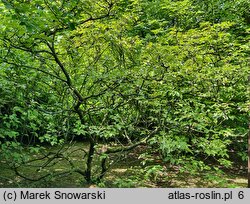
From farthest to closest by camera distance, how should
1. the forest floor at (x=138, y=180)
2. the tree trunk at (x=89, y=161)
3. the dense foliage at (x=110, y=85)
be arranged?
the forest floor at (x=138, y=180) → the tree trunk at (x=89, y=161) → the dense foliage at (x=110, y=85)

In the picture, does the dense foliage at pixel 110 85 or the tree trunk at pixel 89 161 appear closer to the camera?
the dense foliage at pixel 110 85

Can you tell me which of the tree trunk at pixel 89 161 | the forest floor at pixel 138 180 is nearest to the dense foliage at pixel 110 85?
the tree trunk at pixel 89 161

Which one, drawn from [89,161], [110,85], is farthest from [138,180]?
[110,85]

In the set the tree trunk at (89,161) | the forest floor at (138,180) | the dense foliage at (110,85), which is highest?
the dense foliage at (110,85)

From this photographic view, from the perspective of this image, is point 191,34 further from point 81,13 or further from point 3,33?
point 3,33

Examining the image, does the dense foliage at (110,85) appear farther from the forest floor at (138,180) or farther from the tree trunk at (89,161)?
the forest floor at (138,180)

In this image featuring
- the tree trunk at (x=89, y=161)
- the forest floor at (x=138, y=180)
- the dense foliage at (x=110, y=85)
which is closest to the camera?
the dense foliage at (x=110, y=85)

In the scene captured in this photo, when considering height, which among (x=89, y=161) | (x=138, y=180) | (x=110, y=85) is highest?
(x=110, y=85)

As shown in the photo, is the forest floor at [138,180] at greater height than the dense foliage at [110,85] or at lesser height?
lesser

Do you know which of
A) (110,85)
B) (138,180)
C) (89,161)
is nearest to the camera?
(110,85)

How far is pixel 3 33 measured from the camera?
3.28 meters

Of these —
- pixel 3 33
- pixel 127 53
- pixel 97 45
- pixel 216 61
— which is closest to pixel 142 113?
pixel 127 53

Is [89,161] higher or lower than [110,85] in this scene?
lower

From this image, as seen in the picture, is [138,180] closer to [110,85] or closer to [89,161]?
[89,161]
